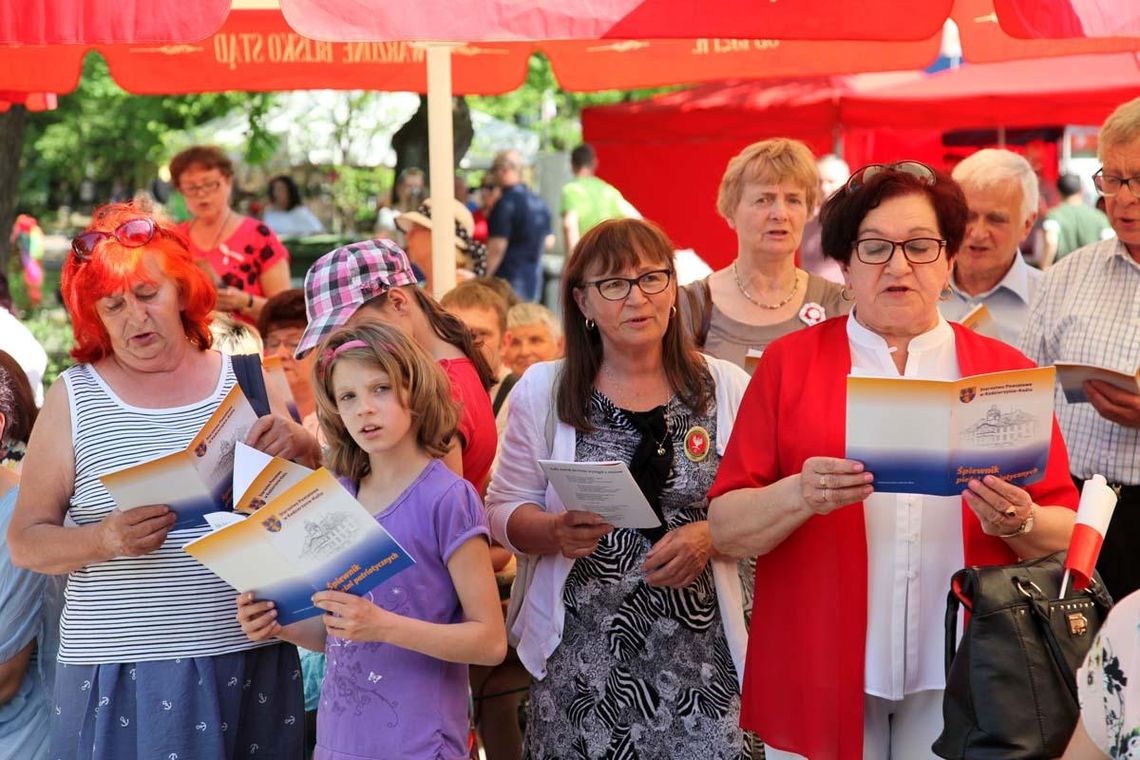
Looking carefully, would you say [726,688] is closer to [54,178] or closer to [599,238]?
[599,238]

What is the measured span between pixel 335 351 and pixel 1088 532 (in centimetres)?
161

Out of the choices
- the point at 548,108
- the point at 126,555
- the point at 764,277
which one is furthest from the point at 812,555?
the point at 548,108

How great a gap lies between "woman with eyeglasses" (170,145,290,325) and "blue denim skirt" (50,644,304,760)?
3.71 meters

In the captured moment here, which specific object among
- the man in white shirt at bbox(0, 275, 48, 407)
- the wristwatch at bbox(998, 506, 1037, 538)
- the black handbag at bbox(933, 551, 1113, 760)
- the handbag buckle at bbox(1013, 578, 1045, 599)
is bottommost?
the black handbag at bbox(933, 551, 1113, 760)

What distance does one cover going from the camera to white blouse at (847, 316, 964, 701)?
9.38 feet

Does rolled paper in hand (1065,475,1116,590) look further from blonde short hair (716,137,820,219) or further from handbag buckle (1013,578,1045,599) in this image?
blonde short hair (716,137,820,219)

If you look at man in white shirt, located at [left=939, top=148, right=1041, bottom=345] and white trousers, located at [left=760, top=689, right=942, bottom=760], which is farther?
man in white shirt, located at [left=939, top=148, right=1041, bottom=345]

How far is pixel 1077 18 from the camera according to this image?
12.3 feet

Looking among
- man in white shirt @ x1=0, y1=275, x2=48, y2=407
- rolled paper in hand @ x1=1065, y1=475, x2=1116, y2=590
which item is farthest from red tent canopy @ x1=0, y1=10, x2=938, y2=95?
rolled paper in hand @ x1=1065, y1=475, x2=1116, y2=590

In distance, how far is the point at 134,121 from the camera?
19797 mm

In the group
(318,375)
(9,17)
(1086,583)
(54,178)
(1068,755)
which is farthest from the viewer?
(54,178)

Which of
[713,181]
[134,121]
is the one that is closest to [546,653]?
[713,181]

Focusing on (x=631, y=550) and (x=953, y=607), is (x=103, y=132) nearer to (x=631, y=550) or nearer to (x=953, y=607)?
(x=631, y=550)

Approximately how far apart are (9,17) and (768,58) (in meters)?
4.60
